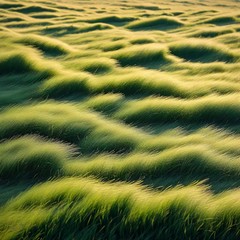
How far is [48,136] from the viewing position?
3.73 meters

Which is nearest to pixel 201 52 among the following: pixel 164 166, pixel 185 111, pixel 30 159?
pixel 185 111

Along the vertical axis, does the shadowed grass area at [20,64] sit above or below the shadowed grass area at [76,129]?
above

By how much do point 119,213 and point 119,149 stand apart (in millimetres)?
1054

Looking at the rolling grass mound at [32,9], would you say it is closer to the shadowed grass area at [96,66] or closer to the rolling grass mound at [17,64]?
the rolling grass mound at [17,64]

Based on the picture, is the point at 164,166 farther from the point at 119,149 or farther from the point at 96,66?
the point at 96,66

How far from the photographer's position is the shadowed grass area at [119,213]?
2.39m

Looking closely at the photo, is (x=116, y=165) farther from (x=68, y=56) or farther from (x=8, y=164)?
(x=68, y=56)

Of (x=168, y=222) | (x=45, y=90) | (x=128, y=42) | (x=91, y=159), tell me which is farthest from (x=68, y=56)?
(x=168, y=222)

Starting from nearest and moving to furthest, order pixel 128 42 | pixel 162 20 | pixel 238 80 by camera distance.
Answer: pixel 238 80
pixel 128 42
pixel 162 20

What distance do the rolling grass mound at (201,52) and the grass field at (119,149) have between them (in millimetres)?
373

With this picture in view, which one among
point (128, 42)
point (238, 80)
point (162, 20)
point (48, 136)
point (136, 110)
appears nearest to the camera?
point (48, 136)

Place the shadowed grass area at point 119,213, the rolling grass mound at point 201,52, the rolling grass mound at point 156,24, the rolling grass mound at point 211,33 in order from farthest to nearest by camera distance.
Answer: the rolling grass mound at point 156,24 < the rolling grass mound at point 211,33 < the rolling grass mound at point 201,52 < the shadowed grass area at point 119,213

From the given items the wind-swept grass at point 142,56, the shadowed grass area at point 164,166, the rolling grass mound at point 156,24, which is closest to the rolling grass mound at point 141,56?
the wind-swept grass at point 142,56

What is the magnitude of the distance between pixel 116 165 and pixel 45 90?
2.48 meters
